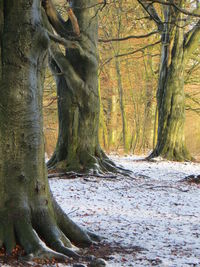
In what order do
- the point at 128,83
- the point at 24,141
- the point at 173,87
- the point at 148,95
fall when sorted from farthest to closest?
the point at 128,83
the point at 148,95
the point at 173,87
the point at 24,141

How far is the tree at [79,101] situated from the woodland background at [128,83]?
9.26m

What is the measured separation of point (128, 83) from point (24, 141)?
A: 22.2m

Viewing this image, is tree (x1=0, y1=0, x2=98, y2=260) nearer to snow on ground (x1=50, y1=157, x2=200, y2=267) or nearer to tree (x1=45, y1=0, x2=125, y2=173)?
snow on ground (x1=50, y1=157, x2=200, y2=267)

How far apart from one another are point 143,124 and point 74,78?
15.9 meters

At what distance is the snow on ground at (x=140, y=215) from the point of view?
4.46 metres

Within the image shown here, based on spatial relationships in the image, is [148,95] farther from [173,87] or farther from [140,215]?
[140,215]

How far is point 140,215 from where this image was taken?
655 centimetres

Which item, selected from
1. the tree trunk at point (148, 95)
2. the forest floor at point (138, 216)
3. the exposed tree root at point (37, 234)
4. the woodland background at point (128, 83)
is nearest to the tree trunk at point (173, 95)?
the woodland background at point (128, 83)

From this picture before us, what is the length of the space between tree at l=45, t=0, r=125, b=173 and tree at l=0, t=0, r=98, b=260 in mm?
6137

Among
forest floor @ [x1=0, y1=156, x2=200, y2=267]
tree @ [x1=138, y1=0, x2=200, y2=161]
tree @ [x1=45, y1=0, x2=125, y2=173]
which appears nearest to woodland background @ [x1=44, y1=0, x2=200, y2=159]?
tree @ [x1=138, y1=0, x2=200, y2=161]

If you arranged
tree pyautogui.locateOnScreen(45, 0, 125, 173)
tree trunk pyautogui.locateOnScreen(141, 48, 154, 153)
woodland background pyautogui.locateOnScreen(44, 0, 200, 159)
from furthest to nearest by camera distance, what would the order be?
tree trunk pyautogui.locateOnScreen(141, 48, 154, 153), woodland background pyautogui.locateOnScreen(44, 0, 200, 159), tree pyautogui.locateOnScreen(45, 0, 125, 173)

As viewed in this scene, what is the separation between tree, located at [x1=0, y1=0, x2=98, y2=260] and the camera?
4.05 m

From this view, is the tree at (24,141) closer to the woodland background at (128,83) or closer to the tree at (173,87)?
the tree at (173,87)

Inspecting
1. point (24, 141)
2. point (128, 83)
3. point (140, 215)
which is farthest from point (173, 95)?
point (24, 141)
